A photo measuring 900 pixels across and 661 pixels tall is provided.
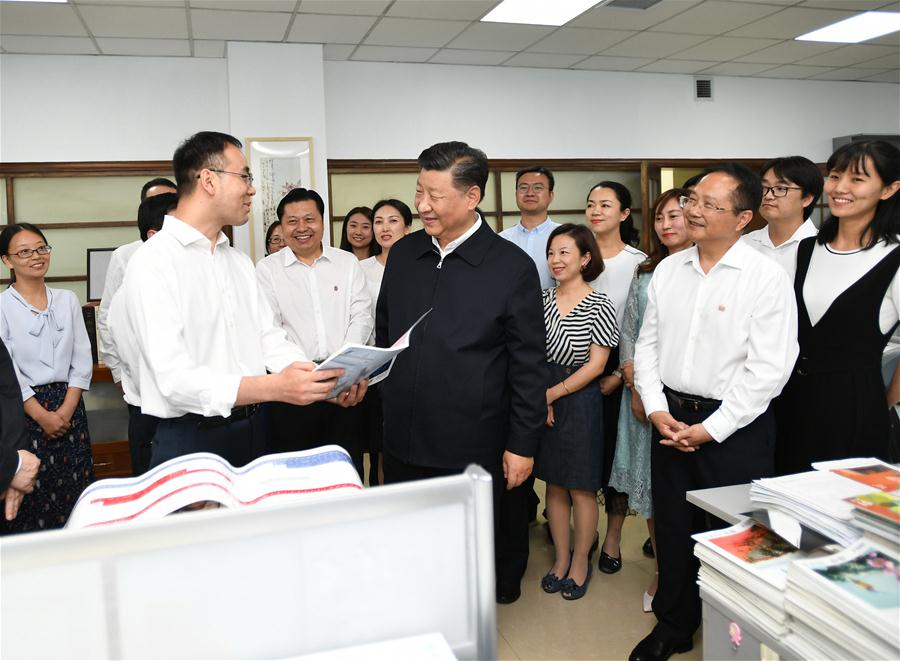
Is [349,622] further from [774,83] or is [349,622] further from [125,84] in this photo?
[774,83]

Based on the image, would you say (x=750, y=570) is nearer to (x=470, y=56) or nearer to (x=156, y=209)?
(x=156, y=209)

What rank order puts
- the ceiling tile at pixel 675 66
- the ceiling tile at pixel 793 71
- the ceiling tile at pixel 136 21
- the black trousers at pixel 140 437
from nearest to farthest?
the black trousers at pixel 140 437 < the ceiling tile at pixel 136 21 < the ceiling tile at pixel 675 66 < the ceiling tile at pixel 793 71

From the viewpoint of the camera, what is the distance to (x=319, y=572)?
911 millimetres

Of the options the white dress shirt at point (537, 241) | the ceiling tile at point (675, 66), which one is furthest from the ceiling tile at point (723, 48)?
the white dress shirt at point (537, 241)

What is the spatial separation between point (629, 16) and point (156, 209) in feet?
11.7

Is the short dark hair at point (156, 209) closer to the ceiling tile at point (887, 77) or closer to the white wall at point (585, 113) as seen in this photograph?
the white wall at point (585, 113)

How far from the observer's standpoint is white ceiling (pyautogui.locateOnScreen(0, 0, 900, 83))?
169 inches

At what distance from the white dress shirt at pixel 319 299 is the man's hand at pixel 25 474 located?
1570 mm

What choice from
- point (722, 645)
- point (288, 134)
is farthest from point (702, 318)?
point (288, 134)

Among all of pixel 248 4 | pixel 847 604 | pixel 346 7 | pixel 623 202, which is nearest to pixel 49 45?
pixel 248 4

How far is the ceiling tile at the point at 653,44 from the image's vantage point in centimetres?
521

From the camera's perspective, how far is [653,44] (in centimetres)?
539

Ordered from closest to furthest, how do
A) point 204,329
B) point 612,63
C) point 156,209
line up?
point 204,329
point 156,209
point 612,63

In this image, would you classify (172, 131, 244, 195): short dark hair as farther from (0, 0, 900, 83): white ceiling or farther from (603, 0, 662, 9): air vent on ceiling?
(603, 0, 662, 9): air vent on ceiling
